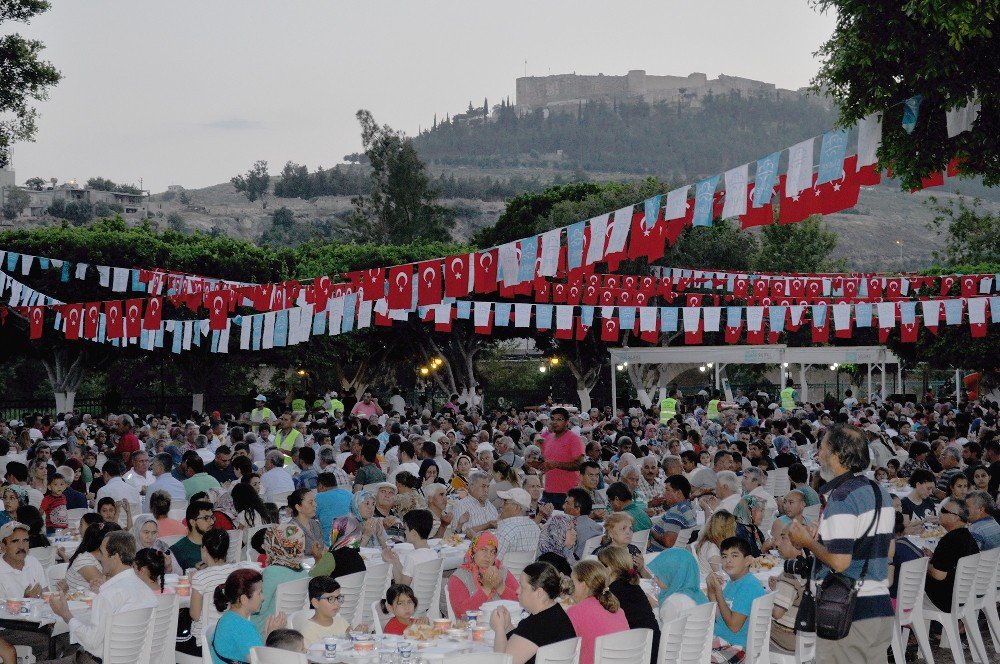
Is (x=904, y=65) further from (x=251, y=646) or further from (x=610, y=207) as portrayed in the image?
(x=610, y=207)

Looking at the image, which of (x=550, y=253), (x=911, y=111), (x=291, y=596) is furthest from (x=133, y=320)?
(x=911, y=111)

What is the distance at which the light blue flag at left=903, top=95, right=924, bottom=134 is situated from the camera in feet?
33.3

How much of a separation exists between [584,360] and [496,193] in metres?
120

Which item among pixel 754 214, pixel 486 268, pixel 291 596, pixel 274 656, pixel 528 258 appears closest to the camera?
pixel 274 656

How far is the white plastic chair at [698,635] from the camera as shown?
6.95 metres

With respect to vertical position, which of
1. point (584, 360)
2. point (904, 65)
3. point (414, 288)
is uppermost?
point (904, 65)

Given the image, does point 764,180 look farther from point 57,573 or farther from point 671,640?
point 57,573

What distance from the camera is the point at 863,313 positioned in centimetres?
2723

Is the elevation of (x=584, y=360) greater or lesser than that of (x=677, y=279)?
lesser

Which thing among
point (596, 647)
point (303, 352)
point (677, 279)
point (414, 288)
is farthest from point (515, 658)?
point (303, 352)

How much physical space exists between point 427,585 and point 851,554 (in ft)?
14.3

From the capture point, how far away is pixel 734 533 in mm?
8594

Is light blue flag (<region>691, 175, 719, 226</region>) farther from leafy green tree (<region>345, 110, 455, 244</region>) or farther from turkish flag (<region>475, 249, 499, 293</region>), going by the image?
leafy green tree (<region>345, 110, 455, 244</region>)

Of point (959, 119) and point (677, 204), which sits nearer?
point (959, 119)
